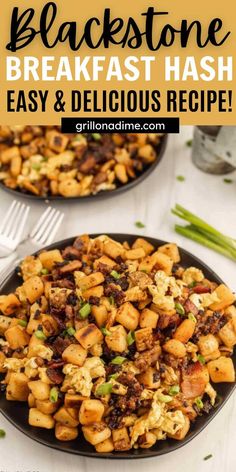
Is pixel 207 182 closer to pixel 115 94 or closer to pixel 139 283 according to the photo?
→ pixel 115 94

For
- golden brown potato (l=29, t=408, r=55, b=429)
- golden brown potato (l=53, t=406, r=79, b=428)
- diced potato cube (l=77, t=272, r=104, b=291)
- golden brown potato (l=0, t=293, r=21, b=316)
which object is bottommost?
golden brown potato (l=29, t=408, r=55, b=429)

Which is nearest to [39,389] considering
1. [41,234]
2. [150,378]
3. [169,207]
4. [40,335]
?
[40,335]

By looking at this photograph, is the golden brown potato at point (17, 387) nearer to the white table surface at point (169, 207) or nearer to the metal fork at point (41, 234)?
the metal fork at point (41, 234)

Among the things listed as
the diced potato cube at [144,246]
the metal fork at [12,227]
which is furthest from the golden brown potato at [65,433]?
the metal fork at [12,227]

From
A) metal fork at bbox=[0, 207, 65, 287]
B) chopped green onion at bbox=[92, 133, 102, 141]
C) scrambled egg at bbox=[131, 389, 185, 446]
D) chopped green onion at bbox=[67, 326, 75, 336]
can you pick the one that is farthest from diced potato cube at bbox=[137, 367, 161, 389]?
chopped green onion at bbox=[92, 133, 102, 141]

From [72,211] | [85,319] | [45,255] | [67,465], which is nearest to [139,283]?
[85,319]

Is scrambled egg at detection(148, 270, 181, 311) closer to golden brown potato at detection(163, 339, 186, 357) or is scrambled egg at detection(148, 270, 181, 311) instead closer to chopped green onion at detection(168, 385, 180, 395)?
golden brown potato at detection(163, 339, 186, 357)
